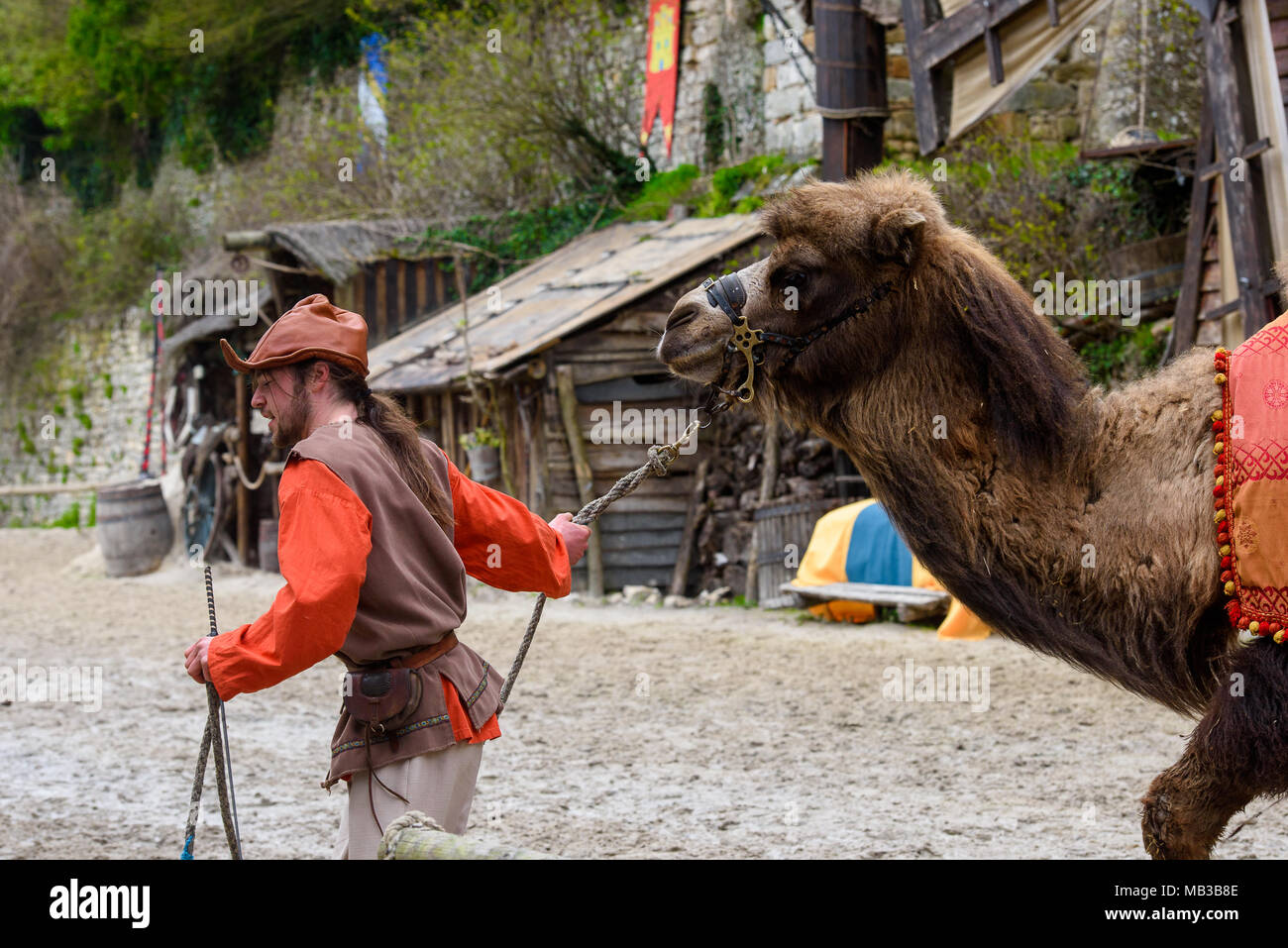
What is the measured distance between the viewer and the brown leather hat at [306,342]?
3.03m

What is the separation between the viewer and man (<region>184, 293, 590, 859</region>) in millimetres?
2783

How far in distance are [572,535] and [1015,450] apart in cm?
122

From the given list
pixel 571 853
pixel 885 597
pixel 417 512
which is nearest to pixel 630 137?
pixel 885 597

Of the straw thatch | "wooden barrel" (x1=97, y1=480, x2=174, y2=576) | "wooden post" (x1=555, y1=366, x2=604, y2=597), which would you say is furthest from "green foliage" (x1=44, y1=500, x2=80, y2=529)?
"wooden post" (x1=555, y1=366, x2=604, y2=597)

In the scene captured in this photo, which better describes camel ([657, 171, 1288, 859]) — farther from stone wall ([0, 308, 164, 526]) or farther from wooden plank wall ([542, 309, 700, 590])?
stone wall ([0, 308, 164, 526])

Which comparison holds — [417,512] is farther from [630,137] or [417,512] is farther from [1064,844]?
[630,137]

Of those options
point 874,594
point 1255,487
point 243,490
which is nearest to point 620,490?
point 1255,487

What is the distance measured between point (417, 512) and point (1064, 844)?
335 centimetres

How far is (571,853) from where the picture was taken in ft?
17.1

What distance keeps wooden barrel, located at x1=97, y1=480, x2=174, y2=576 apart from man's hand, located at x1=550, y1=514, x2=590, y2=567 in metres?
15.2

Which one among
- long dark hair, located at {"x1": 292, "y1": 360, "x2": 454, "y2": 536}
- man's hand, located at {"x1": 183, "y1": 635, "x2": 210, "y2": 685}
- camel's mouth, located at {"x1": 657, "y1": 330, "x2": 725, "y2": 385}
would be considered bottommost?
man's hand, located at {"x1": 183, "y1": 635, "x2": 210, "y2": 685}

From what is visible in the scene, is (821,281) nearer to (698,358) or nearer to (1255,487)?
(698,358)

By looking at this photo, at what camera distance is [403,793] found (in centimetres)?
303

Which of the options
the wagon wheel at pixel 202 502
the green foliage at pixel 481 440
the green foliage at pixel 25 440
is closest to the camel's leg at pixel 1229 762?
the green foliage at pixel 481 440
